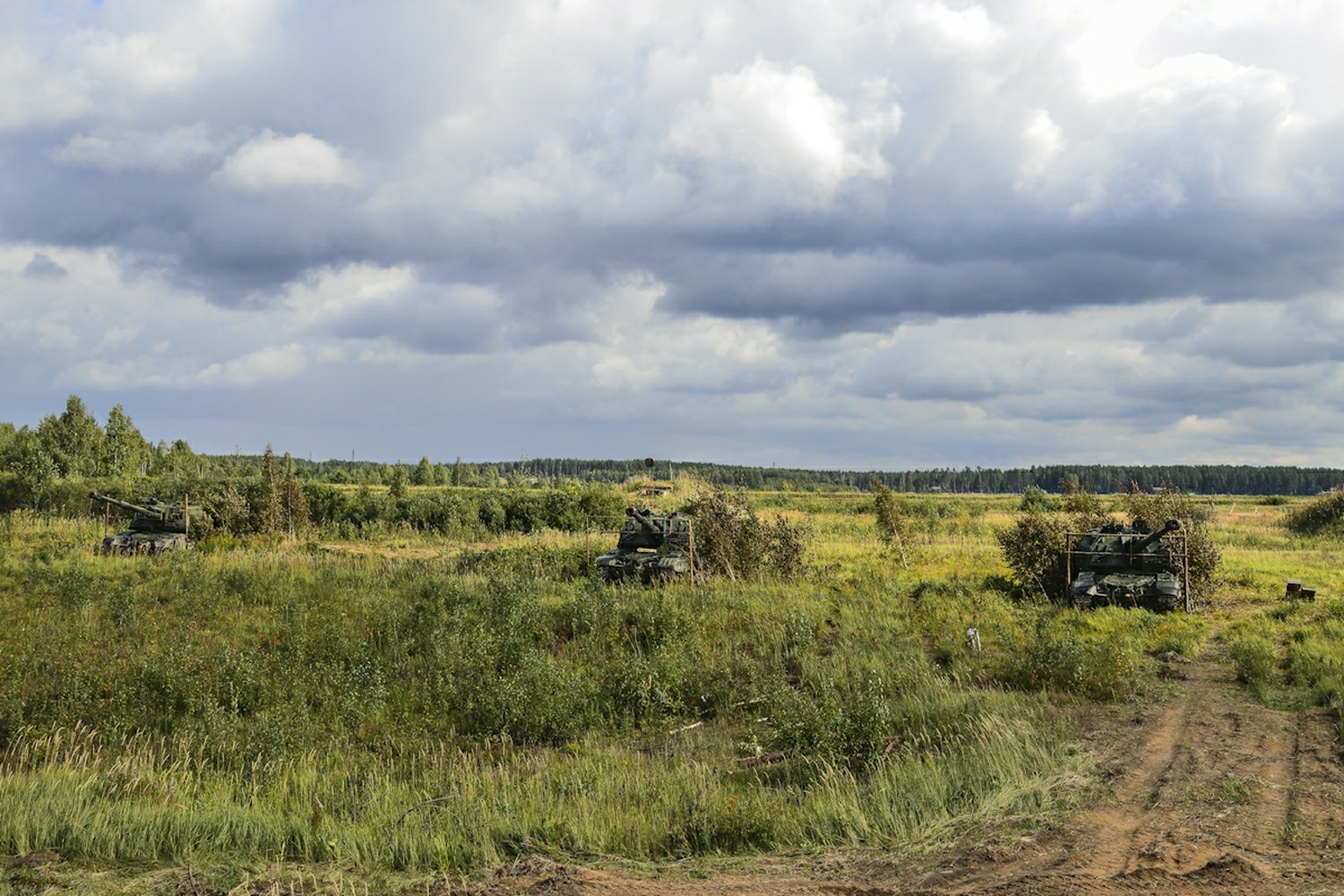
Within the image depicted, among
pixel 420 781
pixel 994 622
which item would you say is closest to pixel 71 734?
pixel 420 781

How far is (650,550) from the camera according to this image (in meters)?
25.1

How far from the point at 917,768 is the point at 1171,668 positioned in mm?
7811

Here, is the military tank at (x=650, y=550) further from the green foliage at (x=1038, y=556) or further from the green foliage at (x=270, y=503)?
the green foliage at (x=270, y=503)

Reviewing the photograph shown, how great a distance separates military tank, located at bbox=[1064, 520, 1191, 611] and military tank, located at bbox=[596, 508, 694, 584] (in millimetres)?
9241

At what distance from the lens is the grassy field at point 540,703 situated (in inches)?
330

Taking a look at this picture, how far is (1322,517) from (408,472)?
70.7 meters

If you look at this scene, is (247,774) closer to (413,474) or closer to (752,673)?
(752,673)

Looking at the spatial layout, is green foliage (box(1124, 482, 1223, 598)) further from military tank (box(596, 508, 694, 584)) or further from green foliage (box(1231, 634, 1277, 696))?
military tank (box(596, 508, 694, 584))

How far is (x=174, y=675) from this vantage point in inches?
550

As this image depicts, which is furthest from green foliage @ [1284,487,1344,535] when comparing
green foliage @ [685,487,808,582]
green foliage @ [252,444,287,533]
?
green foliage @ [252,444,287,533]

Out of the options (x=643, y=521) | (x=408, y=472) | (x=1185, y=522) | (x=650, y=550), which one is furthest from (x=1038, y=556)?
(x=408, y=472)

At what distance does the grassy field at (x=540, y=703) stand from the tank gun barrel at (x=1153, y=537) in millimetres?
2140

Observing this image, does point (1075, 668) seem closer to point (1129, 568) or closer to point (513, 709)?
point (513, 709)

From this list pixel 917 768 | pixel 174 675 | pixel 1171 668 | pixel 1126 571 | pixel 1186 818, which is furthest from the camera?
pixel 1126 571
